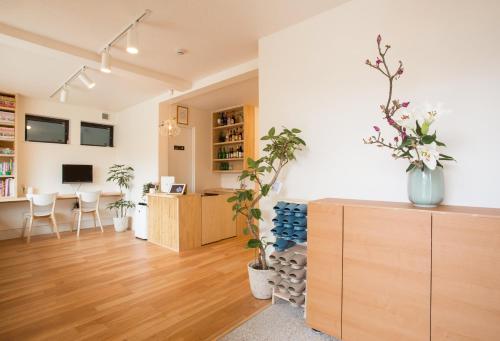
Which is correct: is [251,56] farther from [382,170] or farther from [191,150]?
[191,150]

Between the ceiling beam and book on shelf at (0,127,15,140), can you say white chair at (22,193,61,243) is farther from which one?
the ceiling beam

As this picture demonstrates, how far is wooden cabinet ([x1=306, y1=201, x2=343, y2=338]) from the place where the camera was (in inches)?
69.9

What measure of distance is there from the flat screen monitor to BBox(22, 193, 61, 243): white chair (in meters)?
0.65

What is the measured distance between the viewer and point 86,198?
5023mm

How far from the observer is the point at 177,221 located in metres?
3.94

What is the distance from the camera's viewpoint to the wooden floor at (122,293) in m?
2.01

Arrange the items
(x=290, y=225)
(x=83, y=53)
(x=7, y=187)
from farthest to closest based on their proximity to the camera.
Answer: (x=7, y=187)
(x=83, y=53)
(x=290, y=225)

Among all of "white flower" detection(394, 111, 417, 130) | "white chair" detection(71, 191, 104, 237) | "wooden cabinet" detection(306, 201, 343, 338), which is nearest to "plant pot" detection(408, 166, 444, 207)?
"white flower" detection(394, 111, 417, 130)

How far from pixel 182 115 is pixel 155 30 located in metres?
2.69

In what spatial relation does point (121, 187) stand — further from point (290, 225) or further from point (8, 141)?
point (290, 225)

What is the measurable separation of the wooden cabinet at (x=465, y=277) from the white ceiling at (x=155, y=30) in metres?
2.00

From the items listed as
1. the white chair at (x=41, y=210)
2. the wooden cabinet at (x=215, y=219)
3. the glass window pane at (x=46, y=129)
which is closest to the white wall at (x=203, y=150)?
the wooden cabinet at (x=215, y=219)

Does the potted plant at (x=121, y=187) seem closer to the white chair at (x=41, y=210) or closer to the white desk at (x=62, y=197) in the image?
the white desk at (x=62, y=197)

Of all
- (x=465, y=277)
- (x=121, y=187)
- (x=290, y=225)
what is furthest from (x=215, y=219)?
(x=465, y=277)
